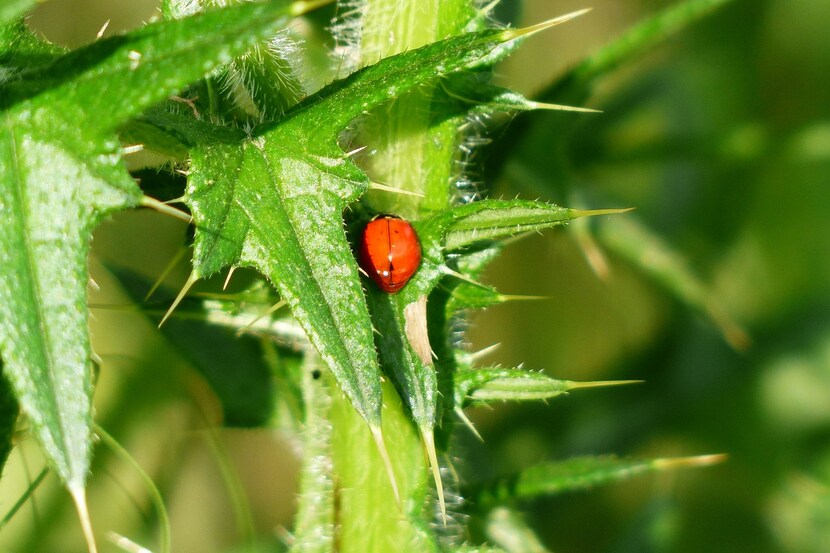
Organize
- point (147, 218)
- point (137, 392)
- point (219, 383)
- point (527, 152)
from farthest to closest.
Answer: point (147, 218) < point (137, 392) < point (527, 152) < point (219, 383)

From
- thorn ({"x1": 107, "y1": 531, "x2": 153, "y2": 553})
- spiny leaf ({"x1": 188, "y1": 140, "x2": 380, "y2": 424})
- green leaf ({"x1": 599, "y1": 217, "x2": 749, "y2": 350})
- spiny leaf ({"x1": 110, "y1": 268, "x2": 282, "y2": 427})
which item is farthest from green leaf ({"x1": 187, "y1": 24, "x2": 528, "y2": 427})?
green leaf ({"x1": 599, "y1": 217, "x2": 749, "y2": 350})

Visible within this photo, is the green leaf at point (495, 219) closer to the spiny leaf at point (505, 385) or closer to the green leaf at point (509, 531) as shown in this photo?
the spiny leaf at point (505, 385)

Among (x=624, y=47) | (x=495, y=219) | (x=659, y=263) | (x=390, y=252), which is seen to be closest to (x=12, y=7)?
(x=390, y=252)

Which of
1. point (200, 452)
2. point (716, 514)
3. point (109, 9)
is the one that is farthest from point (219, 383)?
point (716, 514)

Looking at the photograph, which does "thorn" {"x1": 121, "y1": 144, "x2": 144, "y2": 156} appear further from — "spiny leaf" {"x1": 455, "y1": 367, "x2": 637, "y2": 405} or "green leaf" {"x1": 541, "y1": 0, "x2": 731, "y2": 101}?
"green leaf" {"x1": 541, "y1": 0, "x2": 731, "y2": 101}

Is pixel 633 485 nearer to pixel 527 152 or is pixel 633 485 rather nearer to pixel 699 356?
pixel 699 356
